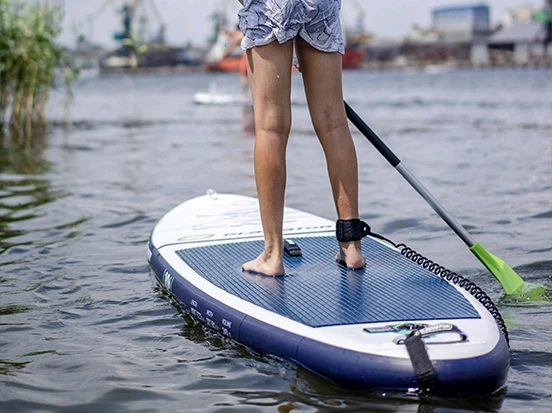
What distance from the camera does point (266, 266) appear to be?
11.5 feet

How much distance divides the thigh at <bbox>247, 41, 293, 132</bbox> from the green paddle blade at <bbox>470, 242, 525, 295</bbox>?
3.66ft

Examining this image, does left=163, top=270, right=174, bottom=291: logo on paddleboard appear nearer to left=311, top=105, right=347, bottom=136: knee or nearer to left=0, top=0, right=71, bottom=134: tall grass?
left=311, top=105, right=347, bottom=136: knee

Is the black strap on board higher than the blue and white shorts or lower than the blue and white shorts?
lower

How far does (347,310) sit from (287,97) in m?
0.90

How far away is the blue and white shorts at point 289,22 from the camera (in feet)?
10.8

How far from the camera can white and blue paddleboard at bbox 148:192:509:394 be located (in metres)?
2.65

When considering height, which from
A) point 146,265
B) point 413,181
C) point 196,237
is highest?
point 413,181

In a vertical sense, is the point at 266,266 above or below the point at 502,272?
above

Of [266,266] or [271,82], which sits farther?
[266,266]

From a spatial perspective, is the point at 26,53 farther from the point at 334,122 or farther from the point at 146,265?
the point at 334,122

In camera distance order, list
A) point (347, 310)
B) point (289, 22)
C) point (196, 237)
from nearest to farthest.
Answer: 1. point (347, 310)
2. point (289, 22)
3. point (196, 237)

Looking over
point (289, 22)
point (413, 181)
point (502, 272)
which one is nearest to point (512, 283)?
point (502, 272)

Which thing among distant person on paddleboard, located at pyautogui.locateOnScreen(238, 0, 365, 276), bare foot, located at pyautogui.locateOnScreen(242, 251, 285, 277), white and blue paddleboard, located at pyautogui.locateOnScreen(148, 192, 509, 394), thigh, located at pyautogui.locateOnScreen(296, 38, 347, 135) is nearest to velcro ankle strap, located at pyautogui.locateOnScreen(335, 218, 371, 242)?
distant person on paddleboard, located at pyautogui.locateOnScreen(238, 0, 365, 276)

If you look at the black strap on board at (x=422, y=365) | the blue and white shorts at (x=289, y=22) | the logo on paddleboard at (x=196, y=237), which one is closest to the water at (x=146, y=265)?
the black strap on board at (x=422, y=365)
